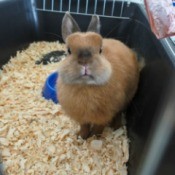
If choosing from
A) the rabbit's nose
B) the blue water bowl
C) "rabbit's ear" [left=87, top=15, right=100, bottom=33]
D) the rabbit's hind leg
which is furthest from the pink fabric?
the blue water bowl

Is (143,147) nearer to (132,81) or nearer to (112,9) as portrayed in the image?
(132,81)

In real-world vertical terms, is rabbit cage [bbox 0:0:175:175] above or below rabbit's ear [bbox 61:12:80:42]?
below

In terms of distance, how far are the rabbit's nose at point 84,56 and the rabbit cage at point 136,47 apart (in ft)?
0.94

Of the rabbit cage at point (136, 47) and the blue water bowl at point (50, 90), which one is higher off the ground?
the rabbit cage at point (136, 47)

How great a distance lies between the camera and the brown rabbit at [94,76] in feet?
3.53

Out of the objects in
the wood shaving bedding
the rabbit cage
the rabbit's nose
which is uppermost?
the rabbit's nose

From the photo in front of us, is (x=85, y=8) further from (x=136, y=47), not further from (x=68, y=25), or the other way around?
(x=68, y=25)

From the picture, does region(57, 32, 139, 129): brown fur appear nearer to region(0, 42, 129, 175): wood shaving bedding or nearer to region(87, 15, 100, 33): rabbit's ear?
region(87, 15, 100, 33): rabbit's ear

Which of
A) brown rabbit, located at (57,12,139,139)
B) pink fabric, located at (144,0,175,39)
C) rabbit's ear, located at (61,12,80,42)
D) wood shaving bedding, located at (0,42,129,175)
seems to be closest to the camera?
pink fabric, located at (144,0,175,39)

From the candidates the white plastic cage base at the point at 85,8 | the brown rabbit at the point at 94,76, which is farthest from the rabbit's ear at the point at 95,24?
the white plastic cage base at the point at 85,8

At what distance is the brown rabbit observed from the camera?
1076mm

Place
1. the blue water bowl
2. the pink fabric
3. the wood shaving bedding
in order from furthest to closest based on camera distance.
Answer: the blue water bowl → the wood shaving bedding → the pink fabric

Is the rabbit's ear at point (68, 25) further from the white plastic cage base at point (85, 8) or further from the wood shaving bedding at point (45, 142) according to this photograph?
the white plastic cage base at point (85, 8)

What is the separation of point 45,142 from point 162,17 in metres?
0.91
